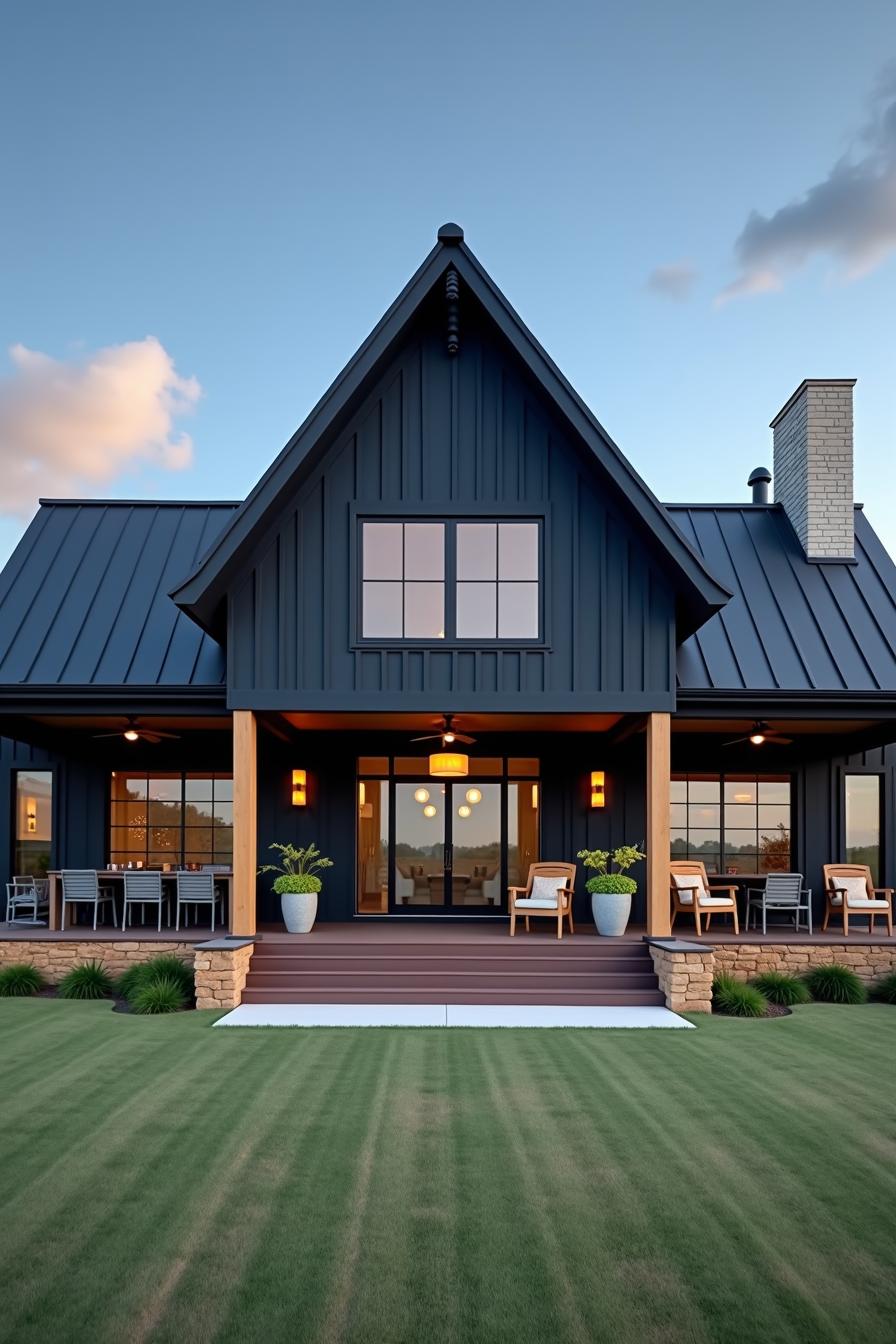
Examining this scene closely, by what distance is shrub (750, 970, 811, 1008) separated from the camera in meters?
10.8

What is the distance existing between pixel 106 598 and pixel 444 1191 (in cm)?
1041

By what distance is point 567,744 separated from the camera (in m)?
14.8

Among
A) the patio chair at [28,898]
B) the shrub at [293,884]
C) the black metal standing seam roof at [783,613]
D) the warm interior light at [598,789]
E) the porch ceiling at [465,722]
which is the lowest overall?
the patio chair at [28,898]

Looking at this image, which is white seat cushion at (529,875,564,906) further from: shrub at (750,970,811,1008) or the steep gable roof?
the steep gable roof

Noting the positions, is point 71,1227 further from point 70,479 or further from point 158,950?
point 70,479

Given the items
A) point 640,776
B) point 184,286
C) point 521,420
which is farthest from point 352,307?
point 640,776

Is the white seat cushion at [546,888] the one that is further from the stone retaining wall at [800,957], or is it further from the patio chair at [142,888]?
the patio chair at [142,888]

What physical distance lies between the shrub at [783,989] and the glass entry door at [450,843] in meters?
4.66

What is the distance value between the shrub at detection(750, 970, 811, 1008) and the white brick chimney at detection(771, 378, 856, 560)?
6391 millimetres

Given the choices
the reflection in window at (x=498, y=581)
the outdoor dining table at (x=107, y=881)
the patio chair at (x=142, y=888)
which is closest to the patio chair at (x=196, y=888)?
the outdoor dining table at (x=107, y=881)

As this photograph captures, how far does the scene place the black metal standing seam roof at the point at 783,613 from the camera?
12.3 m

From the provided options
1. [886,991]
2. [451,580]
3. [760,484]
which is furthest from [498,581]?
[760,484]

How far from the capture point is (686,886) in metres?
12.9

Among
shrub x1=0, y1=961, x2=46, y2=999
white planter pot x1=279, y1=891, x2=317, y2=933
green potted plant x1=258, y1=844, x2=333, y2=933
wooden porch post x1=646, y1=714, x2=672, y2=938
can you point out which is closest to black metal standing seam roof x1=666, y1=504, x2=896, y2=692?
wooden porch post x1=646, y1=714, x2=672, y2=938
